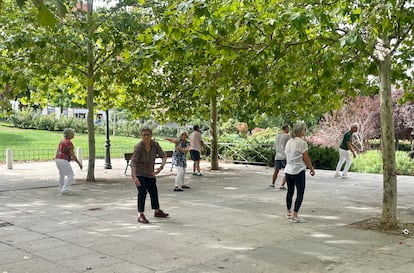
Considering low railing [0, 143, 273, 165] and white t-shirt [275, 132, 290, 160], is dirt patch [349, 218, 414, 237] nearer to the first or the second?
white t-shirt [275, 132, 290, 160]

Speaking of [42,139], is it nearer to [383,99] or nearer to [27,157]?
[27,157]

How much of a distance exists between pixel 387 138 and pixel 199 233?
3525 millimetres

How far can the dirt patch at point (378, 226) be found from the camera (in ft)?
25.2

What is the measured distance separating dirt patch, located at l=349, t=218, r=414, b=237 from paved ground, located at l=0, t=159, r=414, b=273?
20 centimetres

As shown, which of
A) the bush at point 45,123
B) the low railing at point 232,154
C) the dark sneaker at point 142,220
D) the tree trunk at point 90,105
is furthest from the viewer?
the bush at point 45,123

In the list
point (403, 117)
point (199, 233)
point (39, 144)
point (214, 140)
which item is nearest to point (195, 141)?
point (214, 140)

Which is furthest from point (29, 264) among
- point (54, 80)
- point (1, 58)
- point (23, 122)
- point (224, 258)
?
point (23, 122)

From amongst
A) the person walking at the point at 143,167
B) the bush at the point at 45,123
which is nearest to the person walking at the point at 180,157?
the person walking at the point at 143,167

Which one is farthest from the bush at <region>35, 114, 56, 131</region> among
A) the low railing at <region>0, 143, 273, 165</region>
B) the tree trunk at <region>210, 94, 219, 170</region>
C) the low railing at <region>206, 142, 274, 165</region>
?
the tree trunk at <region>210, 94, 219, 170</region>

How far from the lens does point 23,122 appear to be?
4084 cm

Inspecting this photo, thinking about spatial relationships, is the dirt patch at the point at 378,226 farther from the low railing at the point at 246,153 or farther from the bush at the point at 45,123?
the bush at the point at 45,123

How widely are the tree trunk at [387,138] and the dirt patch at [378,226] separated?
0.10 meters

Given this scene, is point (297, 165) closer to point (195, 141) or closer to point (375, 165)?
point (195, 141)

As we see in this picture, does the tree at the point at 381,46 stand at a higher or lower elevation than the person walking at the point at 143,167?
higher
